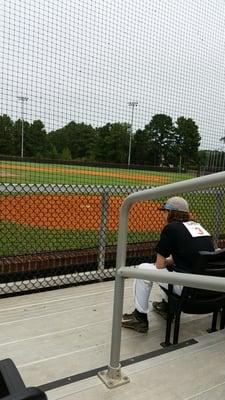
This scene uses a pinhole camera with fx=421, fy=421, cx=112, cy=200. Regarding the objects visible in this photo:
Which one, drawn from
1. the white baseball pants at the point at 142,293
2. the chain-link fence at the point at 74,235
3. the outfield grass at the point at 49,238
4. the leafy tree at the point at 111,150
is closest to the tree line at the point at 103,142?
the leafy tree at the point at 111,150

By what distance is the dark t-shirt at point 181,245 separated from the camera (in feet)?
9.34

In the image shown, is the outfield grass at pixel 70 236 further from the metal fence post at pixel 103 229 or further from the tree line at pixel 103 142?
the tree line at pixel 103 142

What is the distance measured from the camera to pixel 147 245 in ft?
16.3

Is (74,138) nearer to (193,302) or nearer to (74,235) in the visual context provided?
(74,235)

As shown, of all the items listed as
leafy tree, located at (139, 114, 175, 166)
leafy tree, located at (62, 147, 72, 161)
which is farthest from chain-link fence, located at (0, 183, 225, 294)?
leafy tree, located at (139, 114, 175, 166)

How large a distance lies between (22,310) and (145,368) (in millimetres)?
1439

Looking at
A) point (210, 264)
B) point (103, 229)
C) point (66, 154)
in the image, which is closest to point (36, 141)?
point (66, 154)

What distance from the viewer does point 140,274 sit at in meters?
2.02

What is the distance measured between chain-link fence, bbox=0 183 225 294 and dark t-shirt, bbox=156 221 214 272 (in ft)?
4.41

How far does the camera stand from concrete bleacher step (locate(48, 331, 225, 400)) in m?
2.06

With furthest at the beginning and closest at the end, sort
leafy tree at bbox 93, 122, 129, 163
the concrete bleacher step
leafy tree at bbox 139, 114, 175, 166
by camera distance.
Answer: leafy tree at bbox 139, 114, 175, 166 → leafy tree at bbox 93, 122, 129, 163 → the concrete bleacher step

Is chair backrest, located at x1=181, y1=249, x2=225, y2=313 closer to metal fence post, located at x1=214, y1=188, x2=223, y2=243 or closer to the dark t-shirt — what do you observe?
the dark t-shirt

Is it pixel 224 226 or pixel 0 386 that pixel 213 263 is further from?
pixel 224 226

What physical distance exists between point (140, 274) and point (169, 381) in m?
0.63
